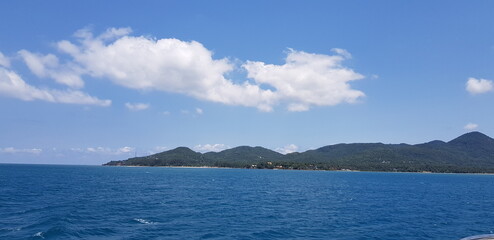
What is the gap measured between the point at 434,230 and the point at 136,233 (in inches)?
1324

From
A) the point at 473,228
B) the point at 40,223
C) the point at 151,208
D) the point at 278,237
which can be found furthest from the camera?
the point at 151,208

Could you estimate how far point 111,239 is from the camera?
3284 centimetres

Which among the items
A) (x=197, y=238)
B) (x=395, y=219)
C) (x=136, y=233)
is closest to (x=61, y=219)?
(x=136, y=233)

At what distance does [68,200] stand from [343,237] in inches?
1911

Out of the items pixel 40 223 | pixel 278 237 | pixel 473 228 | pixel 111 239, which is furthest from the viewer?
pixel 473 228

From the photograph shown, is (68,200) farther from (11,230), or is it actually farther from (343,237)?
(343,237)

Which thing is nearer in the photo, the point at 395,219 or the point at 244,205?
the point at 395,219

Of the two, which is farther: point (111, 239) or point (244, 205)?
point (244, 205)

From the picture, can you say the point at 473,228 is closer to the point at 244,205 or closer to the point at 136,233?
the point at 244,205

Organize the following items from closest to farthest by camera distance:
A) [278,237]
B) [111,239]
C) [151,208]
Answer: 1. [111,239]
2. [278,237]
3. [151,208]

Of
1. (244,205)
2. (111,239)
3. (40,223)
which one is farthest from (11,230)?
(244,205)

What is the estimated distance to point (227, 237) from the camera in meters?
34.6

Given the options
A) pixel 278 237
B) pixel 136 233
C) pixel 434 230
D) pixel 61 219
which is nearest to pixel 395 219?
pixel 434 230

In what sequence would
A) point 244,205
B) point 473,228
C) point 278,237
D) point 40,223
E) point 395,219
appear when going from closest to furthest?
point 278,237
point 40,223
point 473,228
point 395,219
point 244,205
